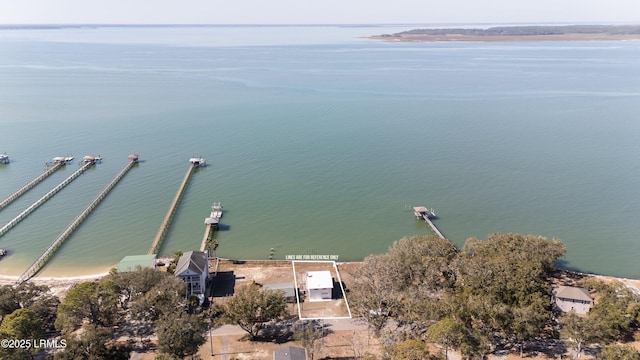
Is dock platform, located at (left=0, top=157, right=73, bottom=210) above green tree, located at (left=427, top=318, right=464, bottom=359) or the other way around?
above

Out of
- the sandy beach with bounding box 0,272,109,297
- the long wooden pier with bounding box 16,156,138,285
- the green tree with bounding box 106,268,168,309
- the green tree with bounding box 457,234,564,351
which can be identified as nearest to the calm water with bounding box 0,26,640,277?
the long wooden pier with bounding box 16,156,138,285

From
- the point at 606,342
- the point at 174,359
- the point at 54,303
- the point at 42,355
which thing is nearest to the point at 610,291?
the point at 606,342

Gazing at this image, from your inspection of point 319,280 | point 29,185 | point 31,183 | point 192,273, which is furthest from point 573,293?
point 31,183

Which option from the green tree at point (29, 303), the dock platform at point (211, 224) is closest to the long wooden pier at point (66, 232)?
the green tree at point (29, 303)

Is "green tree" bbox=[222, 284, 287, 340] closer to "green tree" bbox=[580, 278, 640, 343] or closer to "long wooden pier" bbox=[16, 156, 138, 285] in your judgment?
"green tree" bbox=[580, 278, 640, 343]

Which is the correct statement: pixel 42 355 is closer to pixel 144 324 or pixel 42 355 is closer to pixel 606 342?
pixel 144 324

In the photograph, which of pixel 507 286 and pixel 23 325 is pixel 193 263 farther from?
pixel 507 286
